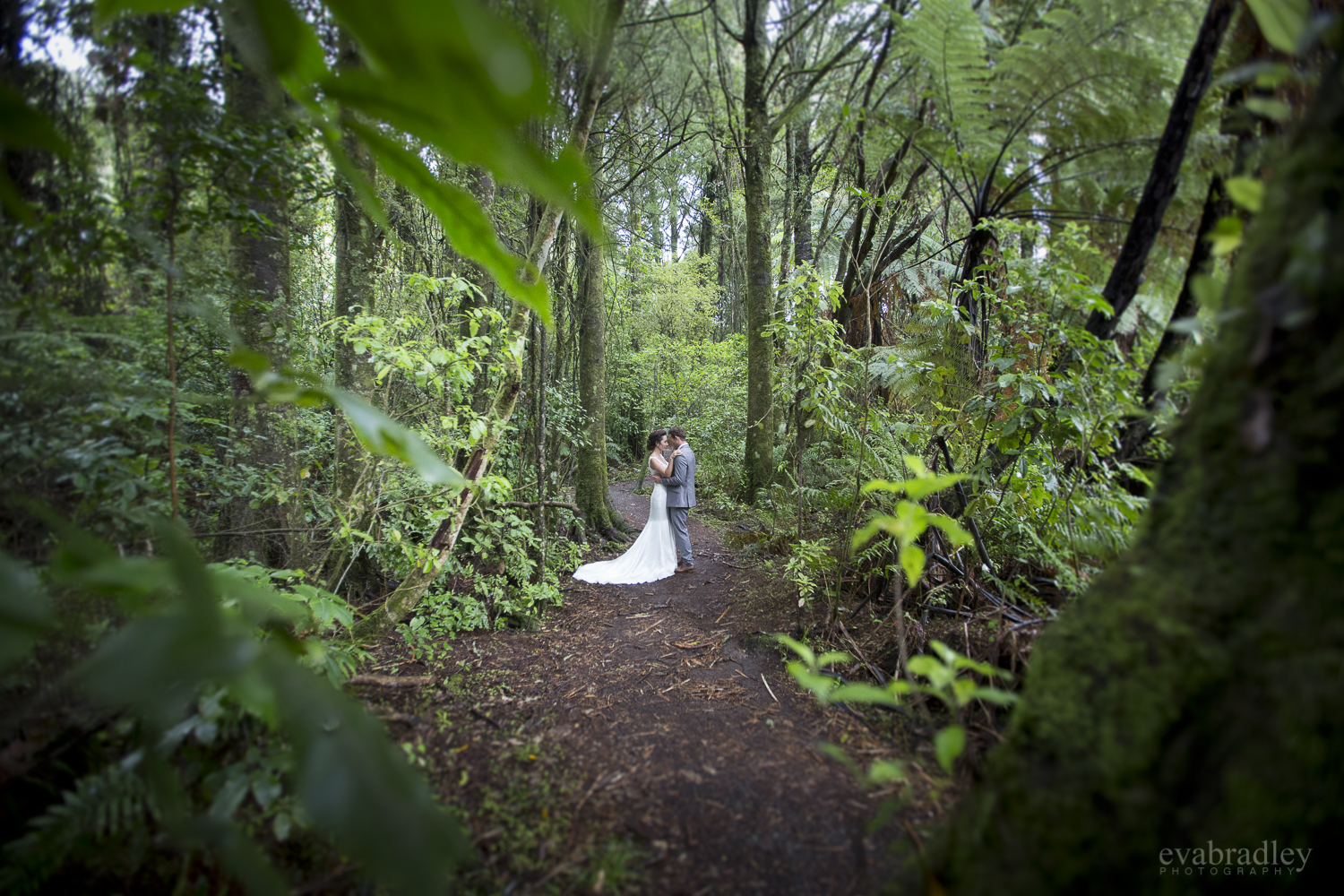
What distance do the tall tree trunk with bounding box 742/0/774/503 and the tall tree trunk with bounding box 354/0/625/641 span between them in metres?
2.46

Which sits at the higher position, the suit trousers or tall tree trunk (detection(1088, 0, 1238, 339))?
tall tree trunk (detection(1088, 0, 1238, 339))

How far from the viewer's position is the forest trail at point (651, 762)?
4.69ft

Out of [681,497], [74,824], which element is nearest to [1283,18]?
[74,824]

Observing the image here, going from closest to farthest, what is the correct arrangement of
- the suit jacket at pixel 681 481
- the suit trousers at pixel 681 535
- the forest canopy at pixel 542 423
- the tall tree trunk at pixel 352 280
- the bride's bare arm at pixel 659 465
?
the forest canopy at pixel 542 423 < the tall tree trunk at pixel 352 280 < the suit trousers at pixel 681 535 < the suit jacket at pixel 681 481 < the bride's bare arm at pixel 659 465

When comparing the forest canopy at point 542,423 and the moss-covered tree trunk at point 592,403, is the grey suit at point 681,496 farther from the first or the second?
the forest canopy at point 542,423

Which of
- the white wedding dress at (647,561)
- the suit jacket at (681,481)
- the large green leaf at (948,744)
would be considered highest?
the large green leaf at (948,744)

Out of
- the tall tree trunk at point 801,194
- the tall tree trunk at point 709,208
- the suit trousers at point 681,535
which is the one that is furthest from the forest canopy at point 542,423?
the tall tree trunk at point 709,208

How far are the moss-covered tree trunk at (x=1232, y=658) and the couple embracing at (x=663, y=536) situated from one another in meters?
4.63

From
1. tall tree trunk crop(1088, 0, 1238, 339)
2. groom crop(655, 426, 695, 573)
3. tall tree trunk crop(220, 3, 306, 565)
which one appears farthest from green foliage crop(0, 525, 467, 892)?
groom crop(655, 426, 695, 573)

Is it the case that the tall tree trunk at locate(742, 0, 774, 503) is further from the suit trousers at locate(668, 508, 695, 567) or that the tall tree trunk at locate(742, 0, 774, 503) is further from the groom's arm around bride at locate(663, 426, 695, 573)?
the suit trousers at locate(668, 508, 695, 567)

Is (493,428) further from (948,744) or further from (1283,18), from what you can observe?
(1283,18)

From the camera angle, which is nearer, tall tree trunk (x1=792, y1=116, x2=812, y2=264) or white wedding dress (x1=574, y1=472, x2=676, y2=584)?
white wedding dress (x1=574, y1=472, x2=676, y2=584)

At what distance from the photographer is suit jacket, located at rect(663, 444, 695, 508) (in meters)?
6.13

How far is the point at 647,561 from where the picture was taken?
5.75 m
